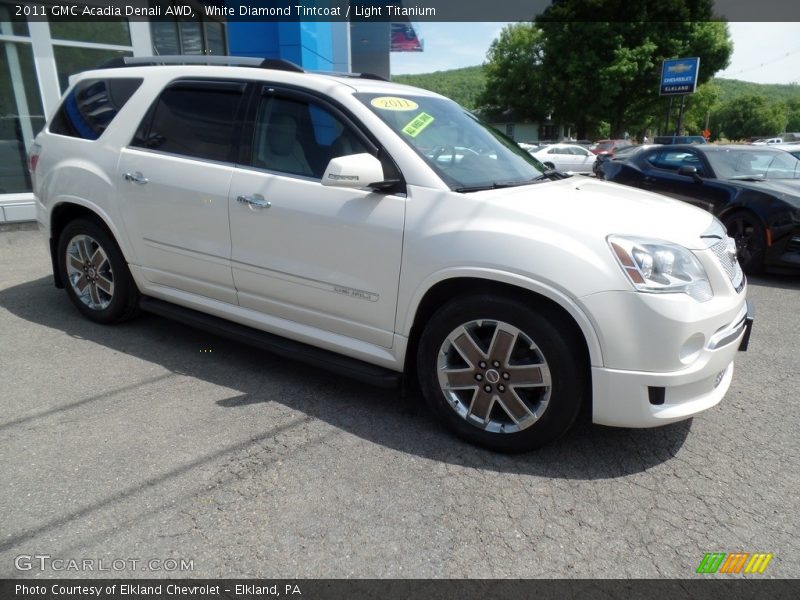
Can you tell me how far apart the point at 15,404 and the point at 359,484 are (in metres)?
2.15

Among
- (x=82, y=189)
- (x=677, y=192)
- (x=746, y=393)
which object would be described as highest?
(x=82, y=189)

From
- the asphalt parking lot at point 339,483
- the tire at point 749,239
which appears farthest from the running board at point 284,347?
the tire at point 749,239

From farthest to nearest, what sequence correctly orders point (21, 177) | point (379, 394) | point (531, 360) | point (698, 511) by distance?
point (21, 177)
point (379, 394)
point (531, 360)
point (698, 511)

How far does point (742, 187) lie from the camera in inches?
270

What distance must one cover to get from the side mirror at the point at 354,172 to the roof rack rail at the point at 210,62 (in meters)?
1.02

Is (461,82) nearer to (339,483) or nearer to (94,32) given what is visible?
(94,32)

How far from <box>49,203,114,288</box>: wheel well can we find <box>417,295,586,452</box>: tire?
281 cm

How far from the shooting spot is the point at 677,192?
7.71 m

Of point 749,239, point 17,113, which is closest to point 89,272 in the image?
point 17,113

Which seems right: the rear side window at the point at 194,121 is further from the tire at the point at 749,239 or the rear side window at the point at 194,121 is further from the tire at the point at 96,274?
the tire at the point at 749,239

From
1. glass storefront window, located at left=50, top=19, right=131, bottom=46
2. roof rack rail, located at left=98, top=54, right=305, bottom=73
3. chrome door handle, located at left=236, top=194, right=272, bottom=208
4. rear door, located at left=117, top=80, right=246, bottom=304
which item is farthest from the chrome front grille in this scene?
glass storefront window, located at left=50, top=19, right=131, bottom=46

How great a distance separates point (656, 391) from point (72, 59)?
1022cm
